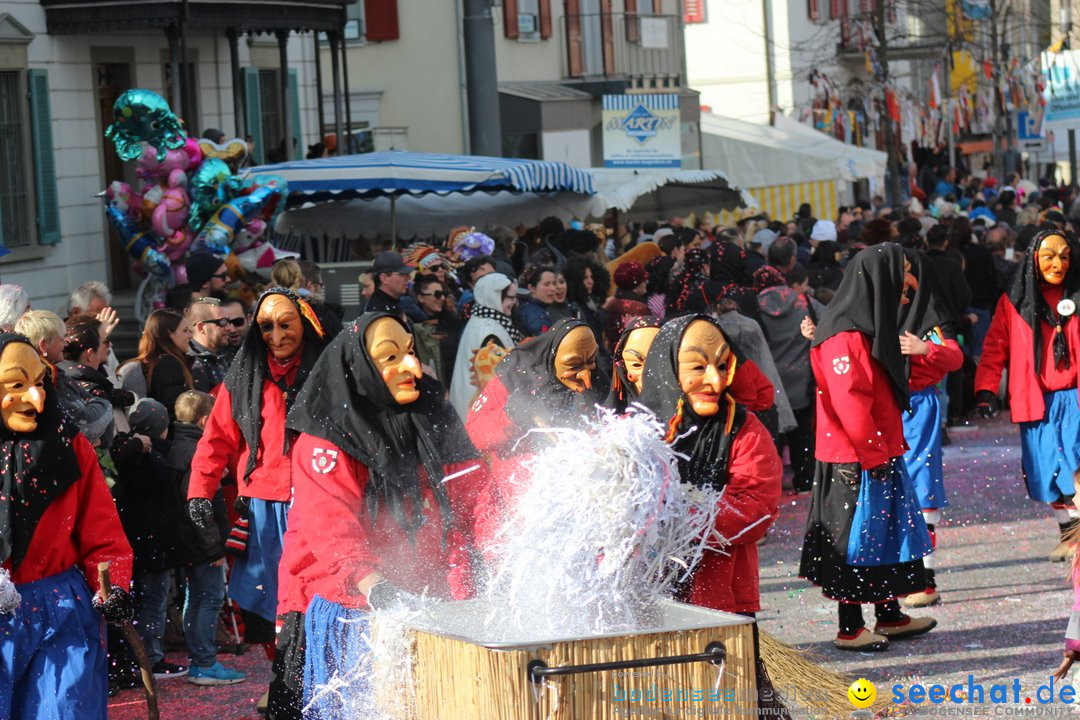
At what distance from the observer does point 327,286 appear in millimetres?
14258

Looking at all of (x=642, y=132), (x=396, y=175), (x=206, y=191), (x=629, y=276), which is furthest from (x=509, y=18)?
(x=629, y=276)

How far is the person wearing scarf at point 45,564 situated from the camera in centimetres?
535

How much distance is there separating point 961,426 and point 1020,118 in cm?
2182

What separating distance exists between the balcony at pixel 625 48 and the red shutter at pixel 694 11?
5285mm

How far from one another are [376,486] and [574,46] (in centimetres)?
2454

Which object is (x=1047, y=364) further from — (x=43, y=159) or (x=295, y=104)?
(x=295, y=104)

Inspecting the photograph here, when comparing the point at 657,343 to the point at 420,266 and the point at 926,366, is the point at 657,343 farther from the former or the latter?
the point at 420,266

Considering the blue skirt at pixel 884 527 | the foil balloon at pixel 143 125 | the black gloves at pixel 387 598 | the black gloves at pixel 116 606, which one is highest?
the foil balloon at pixel 143 125

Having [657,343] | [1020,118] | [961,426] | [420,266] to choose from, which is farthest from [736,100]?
[657,343]

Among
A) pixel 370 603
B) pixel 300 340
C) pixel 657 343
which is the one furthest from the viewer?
pixel 300 340

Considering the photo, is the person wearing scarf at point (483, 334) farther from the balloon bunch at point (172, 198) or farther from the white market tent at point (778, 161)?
the white market tent at point (778, 161)

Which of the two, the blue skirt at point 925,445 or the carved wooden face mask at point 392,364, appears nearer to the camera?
the carved wooden face mask at point 392,364

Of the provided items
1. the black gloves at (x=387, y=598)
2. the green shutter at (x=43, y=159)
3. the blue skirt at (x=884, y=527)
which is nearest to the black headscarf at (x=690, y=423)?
the black gloves at (x=387, y=598)

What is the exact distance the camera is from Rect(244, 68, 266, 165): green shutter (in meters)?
19.1
